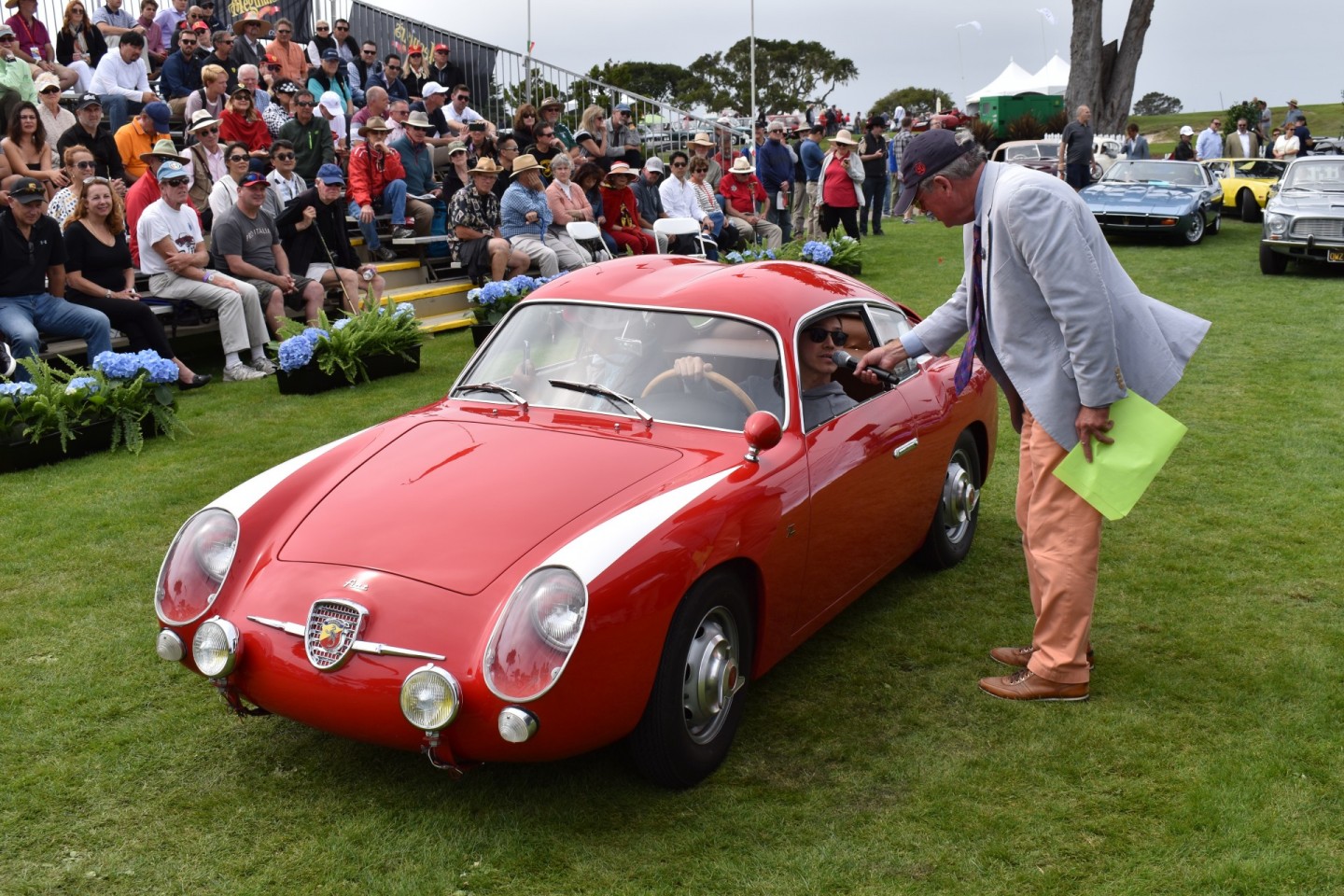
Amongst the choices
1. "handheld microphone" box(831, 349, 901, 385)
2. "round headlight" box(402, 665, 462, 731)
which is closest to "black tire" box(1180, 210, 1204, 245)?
"handheld microphone" box(831, 349, 901, 385)

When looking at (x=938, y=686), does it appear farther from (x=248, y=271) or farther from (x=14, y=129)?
(x=14, y=129)

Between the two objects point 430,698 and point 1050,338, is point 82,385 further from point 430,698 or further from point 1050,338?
point 1050,338

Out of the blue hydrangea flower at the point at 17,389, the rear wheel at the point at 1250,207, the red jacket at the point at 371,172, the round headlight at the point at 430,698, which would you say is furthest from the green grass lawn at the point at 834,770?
the rear wheel at the point at 1250,207

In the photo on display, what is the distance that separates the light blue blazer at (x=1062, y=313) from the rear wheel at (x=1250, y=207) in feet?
69.6

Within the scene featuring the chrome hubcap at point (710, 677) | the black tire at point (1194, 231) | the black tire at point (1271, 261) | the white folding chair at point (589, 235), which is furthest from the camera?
the black tire at point (1194, 231)

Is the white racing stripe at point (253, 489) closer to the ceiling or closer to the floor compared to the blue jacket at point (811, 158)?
closer to the floor

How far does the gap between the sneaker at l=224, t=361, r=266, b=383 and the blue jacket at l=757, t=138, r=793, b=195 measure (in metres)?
10.6

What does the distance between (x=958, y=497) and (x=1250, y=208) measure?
67.0ft

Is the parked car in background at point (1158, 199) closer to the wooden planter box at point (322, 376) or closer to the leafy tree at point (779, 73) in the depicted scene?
the wooden planter box at point (322, 376)

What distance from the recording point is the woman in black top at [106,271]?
9.55 meters

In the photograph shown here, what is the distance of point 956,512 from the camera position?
19.4ft

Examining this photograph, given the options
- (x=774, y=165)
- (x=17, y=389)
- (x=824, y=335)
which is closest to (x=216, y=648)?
(x=824, y=335)

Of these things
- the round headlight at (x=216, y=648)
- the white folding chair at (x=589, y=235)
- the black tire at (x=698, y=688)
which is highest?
the white folding chair at (x=589, y=235)

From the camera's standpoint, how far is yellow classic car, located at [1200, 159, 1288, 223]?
75.8 ft
